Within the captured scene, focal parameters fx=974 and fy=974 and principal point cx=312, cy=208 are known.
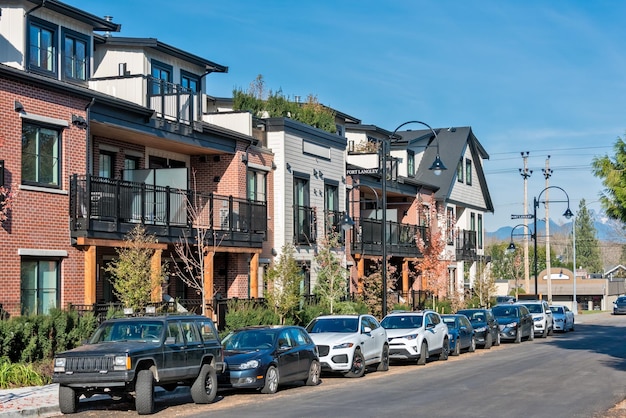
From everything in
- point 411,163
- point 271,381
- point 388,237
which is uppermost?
point 411,163

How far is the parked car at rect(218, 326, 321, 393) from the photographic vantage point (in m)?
20.4

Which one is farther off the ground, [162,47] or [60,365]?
[162,47]

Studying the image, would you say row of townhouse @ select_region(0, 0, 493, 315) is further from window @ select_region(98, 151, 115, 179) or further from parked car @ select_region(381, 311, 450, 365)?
→ parked car @ select_region(381, 311, 450, 365)

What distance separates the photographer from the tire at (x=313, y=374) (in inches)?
893

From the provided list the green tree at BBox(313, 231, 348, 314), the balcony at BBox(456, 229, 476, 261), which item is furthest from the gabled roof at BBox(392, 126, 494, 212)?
the green tree at BBox(313, 231, 348, 314)

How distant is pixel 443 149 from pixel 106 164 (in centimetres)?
3223

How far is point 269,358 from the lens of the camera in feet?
68.1

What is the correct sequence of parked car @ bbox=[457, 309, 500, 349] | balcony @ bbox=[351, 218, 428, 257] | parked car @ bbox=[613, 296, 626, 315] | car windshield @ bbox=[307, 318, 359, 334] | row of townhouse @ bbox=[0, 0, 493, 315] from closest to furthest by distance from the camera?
1. row of townhouse @ bbox=[0, 0, 493, 315]
2. car windshield @ bbox=[307, 318, 359, 334]
3. parked car @ bbox=[457, 309, 500, 349]
4. balcony @ bbox=[351, 218, 428, 257]
5. parked car @ bbox=[613, 296, 626, 315]

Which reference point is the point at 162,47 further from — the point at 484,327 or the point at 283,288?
the point at 484,327

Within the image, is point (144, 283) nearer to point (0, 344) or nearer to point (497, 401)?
point (0, 344)

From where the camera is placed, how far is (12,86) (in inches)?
934

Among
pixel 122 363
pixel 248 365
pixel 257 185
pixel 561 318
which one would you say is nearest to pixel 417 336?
pixel 248 365

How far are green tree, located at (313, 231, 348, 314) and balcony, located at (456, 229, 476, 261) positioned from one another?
2017cm

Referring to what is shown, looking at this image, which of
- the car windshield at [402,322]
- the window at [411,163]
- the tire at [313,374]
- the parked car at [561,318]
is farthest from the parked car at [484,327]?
the window at [411,163]
